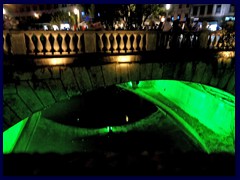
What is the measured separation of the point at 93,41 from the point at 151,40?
1907 mm

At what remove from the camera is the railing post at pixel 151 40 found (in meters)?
6.21

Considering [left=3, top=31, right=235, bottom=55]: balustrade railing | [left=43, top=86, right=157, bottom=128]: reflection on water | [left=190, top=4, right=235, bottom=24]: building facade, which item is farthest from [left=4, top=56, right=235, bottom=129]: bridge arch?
[left=190, top=4, right=235, bottom=24]: building facade

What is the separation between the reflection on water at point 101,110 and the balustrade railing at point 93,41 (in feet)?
21.4

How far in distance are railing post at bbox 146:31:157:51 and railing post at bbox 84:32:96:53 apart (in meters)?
1.74

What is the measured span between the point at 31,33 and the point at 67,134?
639 centimetres

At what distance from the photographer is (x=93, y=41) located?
5688mm

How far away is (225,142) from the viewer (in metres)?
8.90

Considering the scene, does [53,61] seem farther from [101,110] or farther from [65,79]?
[101,110]

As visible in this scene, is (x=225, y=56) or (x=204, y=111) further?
(x=204, y=111)

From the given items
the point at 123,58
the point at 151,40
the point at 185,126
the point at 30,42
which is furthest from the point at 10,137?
the point at 185,126

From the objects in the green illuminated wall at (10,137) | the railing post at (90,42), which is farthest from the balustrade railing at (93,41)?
the green illuminated wall at (10,137)

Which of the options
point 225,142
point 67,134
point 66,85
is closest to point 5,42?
point 66,85

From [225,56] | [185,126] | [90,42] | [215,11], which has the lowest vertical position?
[185,126]

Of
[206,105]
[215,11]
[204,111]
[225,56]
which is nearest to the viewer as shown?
[225,56]
